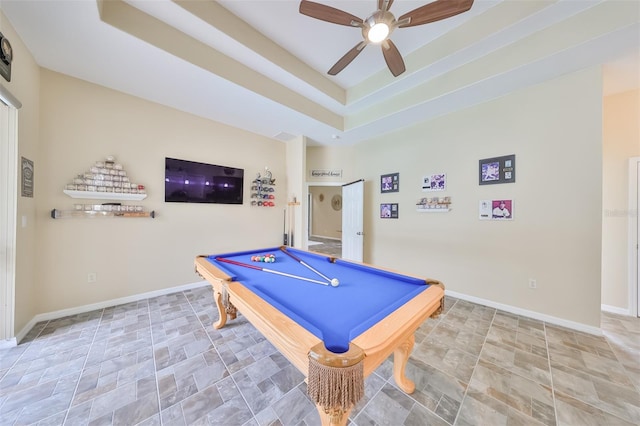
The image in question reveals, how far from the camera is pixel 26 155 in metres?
2.09

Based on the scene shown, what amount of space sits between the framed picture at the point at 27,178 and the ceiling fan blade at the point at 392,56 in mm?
3603

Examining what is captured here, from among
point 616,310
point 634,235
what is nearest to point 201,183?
point 634,235

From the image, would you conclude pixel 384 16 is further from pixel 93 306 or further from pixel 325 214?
pixel 325 214

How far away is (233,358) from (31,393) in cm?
127

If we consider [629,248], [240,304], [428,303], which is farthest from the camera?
[629,248]

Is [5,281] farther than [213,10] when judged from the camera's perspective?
No

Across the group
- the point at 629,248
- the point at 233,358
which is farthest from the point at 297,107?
the point at 629,248

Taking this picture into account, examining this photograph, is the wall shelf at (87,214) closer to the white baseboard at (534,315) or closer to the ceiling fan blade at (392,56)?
the ceiling fan blade at (392,56)

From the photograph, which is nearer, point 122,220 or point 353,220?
point 122,220

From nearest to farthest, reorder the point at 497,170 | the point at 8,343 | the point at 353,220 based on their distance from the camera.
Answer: the point at 8,343 → the point at 497,170 → the point at 353,220

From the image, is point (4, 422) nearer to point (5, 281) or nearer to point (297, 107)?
point (5, 281)

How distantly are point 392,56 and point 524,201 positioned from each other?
238cm

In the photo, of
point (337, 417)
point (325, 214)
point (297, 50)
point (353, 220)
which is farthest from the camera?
point (325, 214)

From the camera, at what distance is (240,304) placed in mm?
1333
